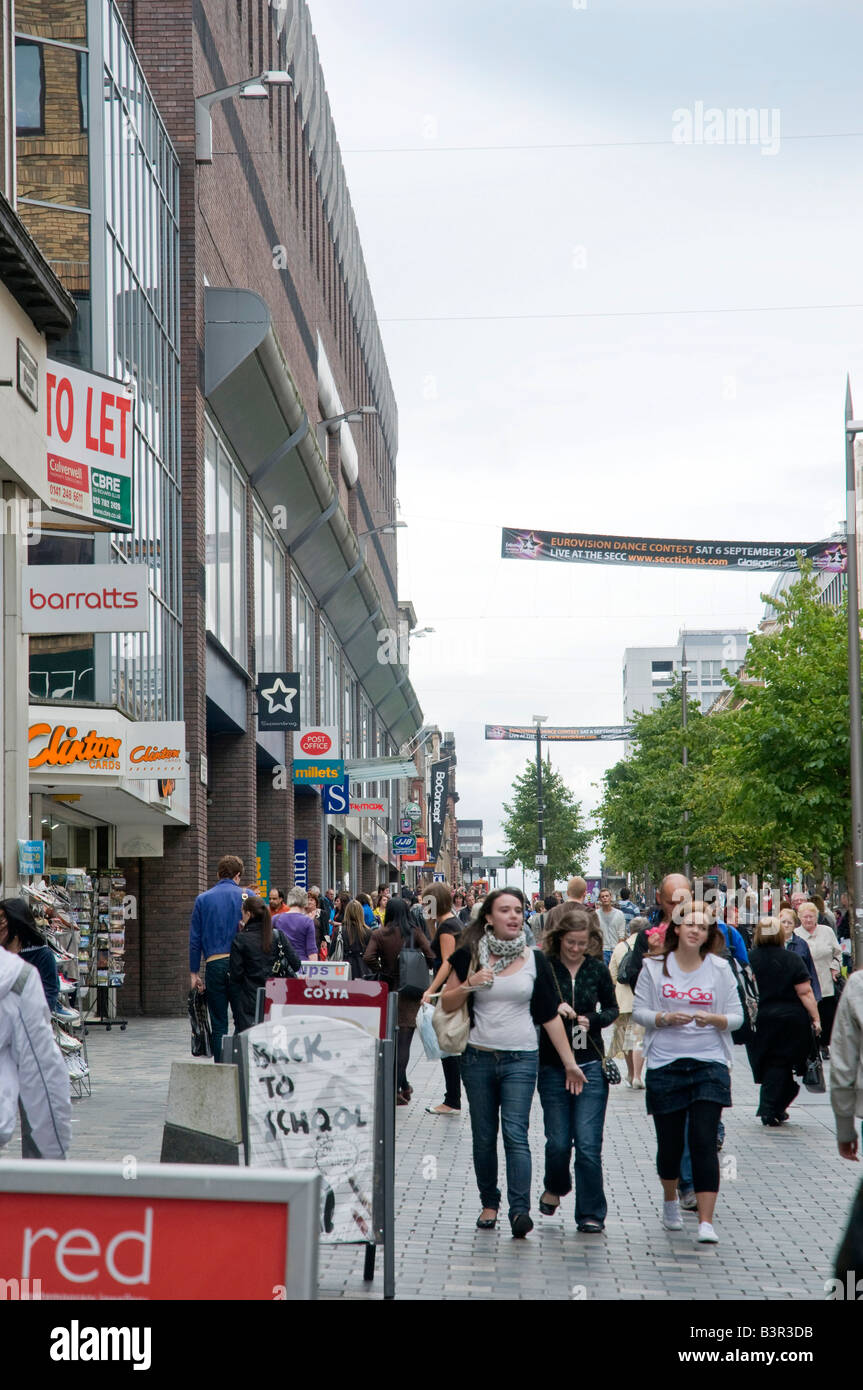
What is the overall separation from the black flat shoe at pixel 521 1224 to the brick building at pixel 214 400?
14068mm

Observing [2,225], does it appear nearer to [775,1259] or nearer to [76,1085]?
[76,1085]

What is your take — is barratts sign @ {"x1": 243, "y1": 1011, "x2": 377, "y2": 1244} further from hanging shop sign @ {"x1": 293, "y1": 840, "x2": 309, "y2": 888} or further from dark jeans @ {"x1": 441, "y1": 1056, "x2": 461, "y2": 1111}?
hanging shop sign @ {"x1": 293, "y1": 840, "x2": 309, "y2": 888}

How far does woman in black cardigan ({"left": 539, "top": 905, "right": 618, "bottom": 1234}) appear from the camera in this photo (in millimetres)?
9031

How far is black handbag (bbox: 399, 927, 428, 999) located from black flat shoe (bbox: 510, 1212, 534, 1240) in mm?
6010

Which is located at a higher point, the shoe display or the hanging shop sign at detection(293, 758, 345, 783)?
the hanging shop sign at detection(293, 758, 345, 783)

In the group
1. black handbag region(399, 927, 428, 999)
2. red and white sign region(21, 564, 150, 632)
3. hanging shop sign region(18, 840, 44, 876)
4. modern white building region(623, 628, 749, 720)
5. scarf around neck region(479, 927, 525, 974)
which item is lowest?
black handbag region(399, 927, 428, 999)

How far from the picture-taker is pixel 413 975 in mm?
14703

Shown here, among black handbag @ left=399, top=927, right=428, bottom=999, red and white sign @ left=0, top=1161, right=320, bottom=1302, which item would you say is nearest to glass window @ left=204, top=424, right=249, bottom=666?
black handbag @ left=399, top=927, right=428, bottom=999

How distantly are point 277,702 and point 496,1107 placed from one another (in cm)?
2384

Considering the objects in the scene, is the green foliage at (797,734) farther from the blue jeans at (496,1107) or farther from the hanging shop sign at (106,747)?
the blue jeans at (496,1107)

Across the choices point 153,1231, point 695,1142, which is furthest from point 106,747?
point 153,1231

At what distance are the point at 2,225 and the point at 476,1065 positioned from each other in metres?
8.66
